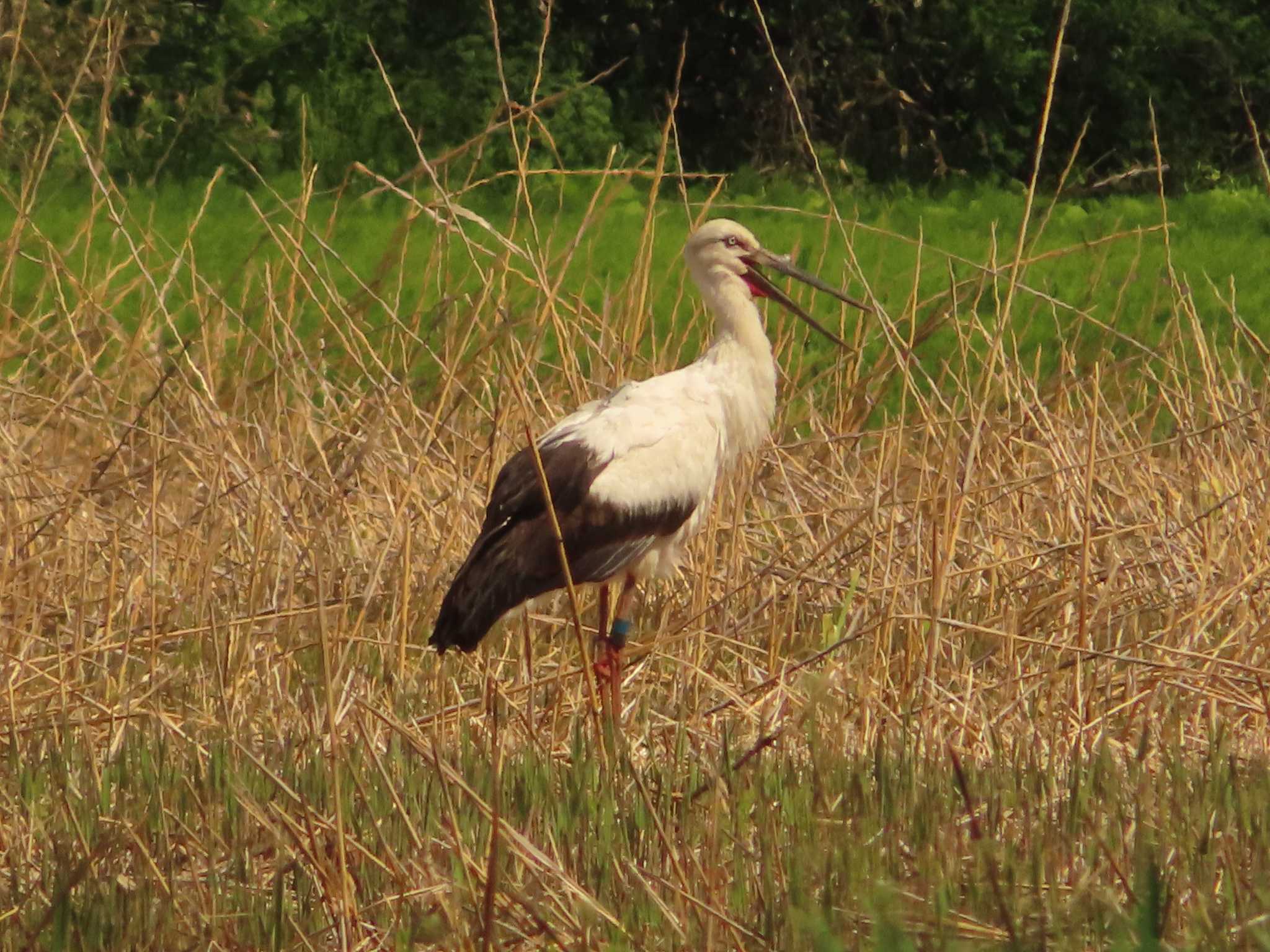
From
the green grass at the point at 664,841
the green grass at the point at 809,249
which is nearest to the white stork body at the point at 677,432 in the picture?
the green grass at the point at 664,841

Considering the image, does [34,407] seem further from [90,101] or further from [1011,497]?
[90,101]

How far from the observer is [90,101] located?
17391 millimetres

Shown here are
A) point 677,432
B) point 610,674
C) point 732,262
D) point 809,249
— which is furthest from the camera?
point 809,249

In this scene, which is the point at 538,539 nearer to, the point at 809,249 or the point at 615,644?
the point at 615,644

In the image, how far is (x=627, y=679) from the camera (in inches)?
185

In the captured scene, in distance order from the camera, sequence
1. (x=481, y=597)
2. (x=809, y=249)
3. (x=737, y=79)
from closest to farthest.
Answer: (x=481, y=597) → (x=809, y=249) → (x=737, y=79)

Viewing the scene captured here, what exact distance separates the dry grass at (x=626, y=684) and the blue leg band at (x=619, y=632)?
58 millimetres

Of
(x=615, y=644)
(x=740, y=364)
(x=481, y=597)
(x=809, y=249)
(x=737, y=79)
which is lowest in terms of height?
(x=737, y=79)

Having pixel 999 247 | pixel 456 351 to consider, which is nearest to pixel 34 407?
pixel 456 351

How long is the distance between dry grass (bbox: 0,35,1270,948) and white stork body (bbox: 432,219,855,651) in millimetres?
159

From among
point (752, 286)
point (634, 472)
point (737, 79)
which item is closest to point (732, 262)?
point (752, 286)

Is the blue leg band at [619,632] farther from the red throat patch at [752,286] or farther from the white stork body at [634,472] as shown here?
the red throat patch at [752,286]

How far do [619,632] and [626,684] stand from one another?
12 cm

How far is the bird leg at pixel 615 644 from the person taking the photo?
4.30m
